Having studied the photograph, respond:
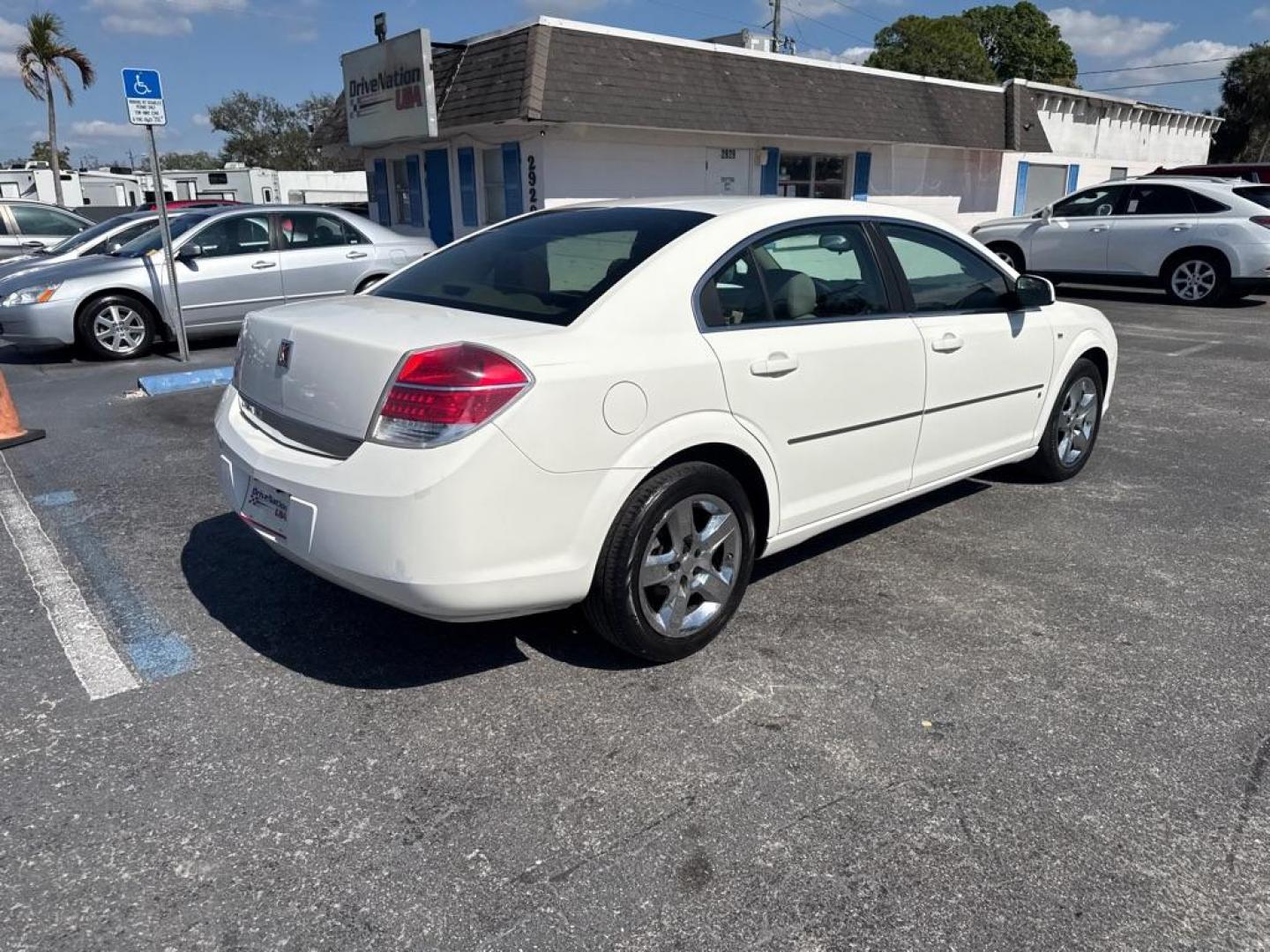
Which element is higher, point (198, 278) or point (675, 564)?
point (198, 278)

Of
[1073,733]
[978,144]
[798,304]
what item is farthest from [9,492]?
[978,144]

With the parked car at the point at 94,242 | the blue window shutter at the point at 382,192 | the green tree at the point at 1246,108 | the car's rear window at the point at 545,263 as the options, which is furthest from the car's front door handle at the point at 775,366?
the green tree at the point at 1246,108

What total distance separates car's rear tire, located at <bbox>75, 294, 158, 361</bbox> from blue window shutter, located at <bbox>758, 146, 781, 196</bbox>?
35.1ft

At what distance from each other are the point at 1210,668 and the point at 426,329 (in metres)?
2.91

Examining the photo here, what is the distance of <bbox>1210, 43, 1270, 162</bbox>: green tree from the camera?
45125 mm

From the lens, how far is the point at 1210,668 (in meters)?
3.24

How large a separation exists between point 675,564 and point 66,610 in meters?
2.45

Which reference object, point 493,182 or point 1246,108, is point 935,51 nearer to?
point 1246,108

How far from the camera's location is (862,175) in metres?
18.6

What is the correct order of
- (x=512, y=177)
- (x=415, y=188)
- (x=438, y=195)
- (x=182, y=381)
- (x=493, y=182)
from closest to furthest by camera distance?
(x=182, y=381) < (x=512, y=177) < (x=493, y=182) < (x=438, y=195) < (x=415, y=188)

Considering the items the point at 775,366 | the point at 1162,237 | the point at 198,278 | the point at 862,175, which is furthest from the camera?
the point at 862,175

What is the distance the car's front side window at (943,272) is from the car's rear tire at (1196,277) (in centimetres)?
1040

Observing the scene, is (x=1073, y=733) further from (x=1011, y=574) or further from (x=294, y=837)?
(x=294, y=837)

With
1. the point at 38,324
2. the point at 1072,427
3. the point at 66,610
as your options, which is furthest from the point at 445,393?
the point at 38,324
